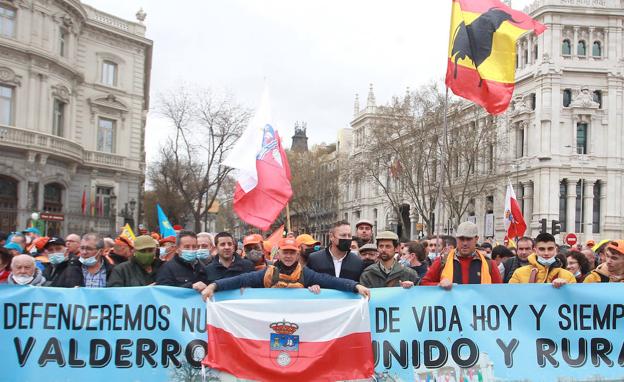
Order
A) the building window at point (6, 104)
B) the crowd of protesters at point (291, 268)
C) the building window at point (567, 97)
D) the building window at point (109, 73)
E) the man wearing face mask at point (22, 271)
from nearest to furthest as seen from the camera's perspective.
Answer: the crowd of protesters at point (291, 268) → the man wearing face mask at point (22, 271) → the building window at point (6, 104) → the building window at point (109, 73) → the building window at point (567, 97)

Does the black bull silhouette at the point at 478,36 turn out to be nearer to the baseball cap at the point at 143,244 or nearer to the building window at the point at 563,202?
the baseball cap at the point at 143,244

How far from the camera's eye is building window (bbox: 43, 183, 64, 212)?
34094mm

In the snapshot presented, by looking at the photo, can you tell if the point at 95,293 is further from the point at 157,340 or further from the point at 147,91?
the point at 147,91

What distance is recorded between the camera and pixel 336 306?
5.64 metres

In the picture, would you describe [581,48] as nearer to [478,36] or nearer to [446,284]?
[478,36]

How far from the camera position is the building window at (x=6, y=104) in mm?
31656

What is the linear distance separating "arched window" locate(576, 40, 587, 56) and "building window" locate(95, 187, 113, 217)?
128 feet

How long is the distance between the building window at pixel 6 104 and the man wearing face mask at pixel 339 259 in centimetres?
2952

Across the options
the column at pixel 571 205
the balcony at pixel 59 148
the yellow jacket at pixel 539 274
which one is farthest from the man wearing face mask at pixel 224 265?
the column at pixel 571 205

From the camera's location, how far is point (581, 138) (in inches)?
2047

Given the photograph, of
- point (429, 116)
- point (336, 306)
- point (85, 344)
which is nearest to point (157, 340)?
point (85, 344)

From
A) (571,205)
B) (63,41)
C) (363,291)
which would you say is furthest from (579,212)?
(363,291)

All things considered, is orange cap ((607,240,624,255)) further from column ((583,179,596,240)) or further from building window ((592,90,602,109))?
building window ((592,90,602,109))

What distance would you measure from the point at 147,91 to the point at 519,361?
5875cm
